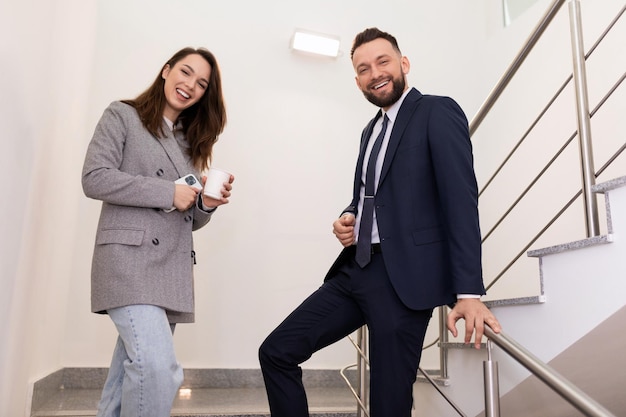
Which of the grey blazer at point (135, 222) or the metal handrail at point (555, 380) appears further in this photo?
the grey blazer at point (135, 222)

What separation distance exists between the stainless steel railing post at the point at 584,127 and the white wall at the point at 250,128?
1490 mm

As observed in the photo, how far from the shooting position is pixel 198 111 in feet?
5.89

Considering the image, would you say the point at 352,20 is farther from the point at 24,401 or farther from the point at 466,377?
the point at 24,401

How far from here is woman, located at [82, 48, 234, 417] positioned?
1.36m

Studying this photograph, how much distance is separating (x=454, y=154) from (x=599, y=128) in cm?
193

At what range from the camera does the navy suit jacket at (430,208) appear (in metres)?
1.34

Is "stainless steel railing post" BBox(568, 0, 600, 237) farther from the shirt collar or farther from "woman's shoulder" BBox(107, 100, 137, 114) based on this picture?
"woman's shoulder" BBox(107, 100, 137, 114)

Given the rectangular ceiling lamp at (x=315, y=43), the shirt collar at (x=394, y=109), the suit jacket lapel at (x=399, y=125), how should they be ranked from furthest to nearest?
the rectangular ceiling lamp at (x=315, y=43) → the shirt collar at (x=394, y=109) → the suit jacket lapel at (x=399, y=125)

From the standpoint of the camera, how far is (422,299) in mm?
1358

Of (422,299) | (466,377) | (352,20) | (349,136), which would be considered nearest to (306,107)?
(349,136)

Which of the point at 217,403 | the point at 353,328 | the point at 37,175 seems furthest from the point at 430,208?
the point at 217,403

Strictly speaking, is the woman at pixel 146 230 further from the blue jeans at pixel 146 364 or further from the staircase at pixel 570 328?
the staircase at pixel 570 328

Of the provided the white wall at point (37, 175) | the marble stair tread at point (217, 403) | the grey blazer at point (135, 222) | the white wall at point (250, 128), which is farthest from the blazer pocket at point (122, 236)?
the marble stair tread at point (217, 403)

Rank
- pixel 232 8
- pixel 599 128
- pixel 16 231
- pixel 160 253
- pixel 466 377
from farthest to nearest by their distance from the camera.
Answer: pixel 232 8 < pixel 599 128 < pixel 466 377 < pixel 16 231 < pixel 160 253
